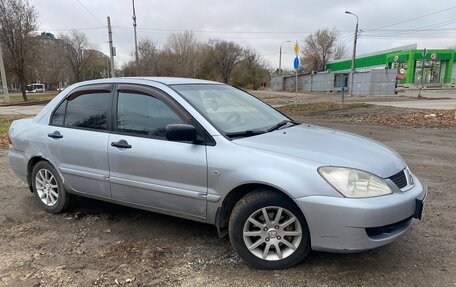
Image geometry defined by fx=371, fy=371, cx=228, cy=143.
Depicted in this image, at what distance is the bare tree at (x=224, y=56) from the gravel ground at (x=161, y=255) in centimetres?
6825

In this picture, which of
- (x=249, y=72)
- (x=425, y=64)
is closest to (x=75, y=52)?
(x=249, y=72)

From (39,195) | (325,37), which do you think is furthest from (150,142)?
(325,37)

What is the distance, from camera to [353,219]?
A: 2729 millimetres

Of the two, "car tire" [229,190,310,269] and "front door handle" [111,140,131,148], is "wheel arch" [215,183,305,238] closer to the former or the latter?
"car tire" [229,190,310,269]

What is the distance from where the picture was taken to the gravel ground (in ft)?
9.71

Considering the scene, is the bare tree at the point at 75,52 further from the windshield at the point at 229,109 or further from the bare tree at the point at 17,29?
the windshield at the point at 229,109

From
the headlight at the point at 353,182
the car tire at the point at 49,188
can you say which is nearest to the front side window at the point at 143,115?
the car tire at the point at 49,188

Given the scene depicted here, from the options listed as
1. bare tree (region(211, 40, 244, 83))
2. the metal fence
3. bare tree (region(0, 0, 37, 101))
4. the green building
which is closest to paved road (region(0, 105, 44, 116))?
bare tree (region(0, 0, 37, 101))

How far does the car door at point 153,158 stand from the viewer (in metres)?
3.31

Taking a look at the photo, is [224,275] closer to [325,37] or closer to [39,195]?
[39,195]

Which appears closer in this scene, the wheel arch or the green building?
the wheel arch

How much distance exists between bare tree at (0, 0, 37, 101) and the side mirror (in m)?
39.0

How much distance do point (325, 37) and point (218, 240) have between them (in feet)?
259

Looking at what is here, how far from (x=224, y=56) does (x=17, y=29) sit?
41761 millimetres
